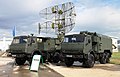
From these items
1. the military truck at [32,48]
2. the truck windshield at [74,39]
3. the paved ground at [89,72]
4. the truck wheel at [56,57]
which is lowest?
the paved ground at [89,72]

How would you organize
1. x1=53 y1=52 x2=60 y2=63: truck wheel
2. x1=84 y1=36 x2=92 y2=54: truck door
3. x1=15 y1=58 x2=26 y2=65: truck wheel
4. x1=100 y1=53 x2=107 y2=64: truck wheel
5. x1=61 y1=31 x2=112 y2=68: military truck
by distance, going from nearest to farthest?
1. x1=61 y1=31 x2=112 y2=68: military truck
2. x1=84 y1=36 x2=92 y2=54: truck door
3. x1=15 y1=58 x2=26 y2=65: truck wheel
4. x1=100 y1=53 x2=107 y2=64: truck wheel
5. x1=53 y1=52 x2=60 y2=63: truck wheel

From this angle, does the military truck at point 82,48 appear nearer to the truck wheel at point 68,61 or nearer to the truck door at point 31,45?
the truck wheel at point 68,61

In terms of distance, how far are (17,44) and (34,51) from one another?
173 centimetres

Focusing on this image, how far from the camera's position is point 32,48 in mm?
24953

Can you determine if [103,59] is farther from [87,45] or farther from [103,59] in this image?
[87,45]

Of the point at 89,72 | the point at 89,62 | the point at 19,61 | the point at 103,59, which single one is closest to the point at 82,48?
the point at 89,62

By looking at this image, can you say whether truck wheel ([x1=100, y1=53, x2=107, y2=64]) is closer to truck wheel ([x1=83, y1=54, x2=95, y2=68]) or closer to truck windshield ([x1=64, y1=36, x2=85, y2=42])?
truck wheel ([x1=83, y1=54, x2=95, y2=68])

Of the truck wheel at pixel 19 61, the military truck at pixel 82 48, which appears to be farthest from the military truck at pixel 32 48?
the military truck at pixel 82 48

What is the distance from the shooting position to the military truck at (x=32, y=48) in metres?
24.3

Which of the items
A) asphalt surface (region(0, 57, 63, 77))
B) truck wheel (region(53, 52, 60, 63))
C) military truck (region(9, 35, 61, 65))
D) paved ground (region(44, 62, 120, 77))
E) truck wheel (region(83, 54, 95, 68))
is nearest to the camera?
paved ground (region(44, 62, 120, 77))

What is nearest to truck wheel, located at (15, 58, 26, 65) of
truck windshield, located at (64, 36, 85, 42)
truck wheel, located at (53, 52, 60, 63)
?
truck wheel, located at (53, 52, 60, 63)

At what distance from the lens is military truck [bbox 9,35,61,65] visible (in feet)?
79.8

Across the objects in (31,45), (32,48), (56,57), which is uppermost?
(31,45)

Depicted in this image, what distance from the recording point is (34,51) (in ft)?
83.1
